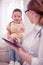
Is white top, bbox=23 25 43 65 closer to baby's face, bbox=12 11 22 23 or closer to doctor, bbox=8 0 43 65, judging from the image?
doctor, bbox=8 0 43 65

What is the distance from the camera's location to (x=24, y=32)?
96cm

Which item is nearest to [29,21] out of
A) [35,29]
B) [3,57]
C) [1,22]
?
[35,29]

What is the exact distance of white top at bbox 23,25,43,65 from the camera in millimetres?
914

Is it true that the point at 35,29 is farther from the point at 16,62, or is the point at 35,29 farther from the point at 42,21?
the point at 16,62

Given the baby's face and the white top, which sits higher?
the baby's face

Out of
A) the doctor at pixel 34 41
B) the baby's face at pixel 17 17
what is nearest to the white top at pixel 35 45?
the doctor at pixel 34 41

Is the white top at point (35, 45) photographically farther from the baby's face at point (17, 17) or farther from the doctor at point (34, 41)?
the baby's face at point (17, 17)

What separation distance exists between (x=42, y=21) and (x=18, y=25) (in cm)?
16

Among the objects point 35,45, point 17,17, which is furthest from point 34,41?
point 17,17

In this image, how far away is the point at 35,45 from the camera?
36.7 inches

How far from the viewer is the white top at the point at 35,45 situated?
3.00ft

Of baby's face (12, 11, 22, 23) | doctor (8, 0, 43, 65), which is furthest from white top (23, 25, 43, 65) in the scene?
baby's face (12, 11, 22, 23)

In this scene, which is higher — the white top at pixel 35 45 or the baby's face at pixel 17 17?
the baby's face at pixel 17 17

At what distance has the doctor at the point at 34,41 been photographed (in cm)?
92
